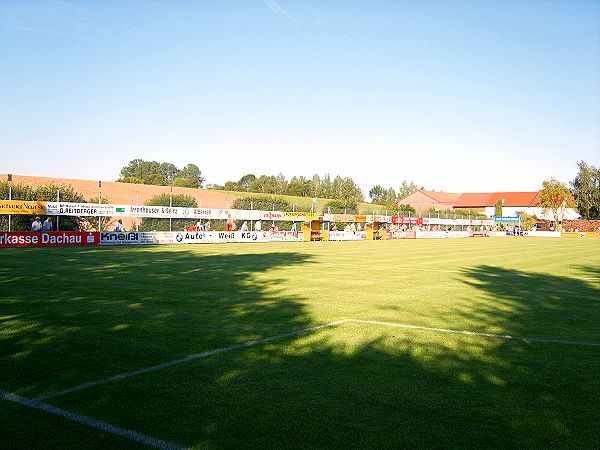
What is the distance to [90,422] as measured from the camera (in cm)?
462

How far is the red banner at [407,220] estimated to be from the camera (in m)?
64.9

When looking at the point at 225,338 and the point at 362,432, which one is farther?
the point at 225,338

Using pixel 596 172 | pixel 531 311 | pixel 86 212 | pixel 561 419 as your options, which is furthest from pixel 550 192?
pixel 561 419

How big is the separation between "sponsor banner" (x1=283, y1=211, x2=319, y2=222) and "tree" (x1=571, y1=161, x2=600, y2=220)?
262ft

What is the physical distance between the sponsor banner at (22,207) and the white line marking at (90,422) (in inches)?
1160

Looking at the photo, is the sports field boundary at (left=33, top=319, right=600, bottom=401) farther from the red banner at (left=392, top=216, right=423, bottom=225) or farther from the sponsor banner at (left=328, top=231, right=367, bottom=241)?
the red banner at (left=392, top=216, right=423, bottom=225)

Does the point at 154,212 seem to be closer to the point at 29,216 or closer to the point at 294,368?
the point at 29,216

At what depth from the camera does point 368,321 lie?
30.4 ft

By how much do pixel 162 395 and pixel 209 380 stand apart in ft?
2.05

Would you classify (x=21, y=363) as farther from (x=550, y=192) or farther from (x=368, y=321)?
(x=550, y=192)

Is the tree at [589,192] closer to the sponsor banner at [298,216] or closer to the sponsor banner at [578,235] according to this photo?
the sponsor banner at [578,235]

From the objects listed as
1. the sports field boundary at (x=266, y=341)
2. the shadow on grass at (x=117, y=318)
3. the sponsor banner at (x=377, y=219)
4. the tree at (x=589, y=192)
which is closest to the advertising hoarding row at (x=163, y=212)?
the sponsor banner at (x=377, y=219)

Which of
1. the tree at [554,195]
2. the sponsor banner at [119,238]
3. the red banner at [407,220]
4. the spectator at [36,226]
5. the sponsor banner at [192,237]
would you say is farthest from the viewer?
the tree at [554,195]

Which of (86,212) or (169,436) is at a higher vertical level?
(86,212)
